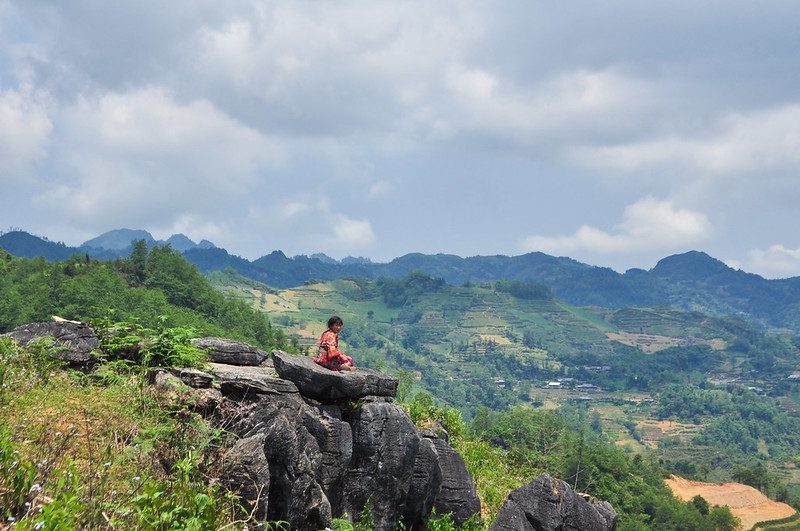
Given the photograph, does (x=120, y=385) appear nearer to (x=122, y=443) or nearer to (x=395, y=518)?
(x=122, y=443)

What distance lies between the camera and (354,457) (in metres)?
11.1

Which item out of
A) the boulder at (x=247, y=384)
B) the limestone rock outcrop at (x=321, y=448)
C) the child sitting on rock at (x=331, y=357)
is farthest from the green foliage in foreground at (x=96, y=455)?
the child sitting on rock at (x=331, y=357)

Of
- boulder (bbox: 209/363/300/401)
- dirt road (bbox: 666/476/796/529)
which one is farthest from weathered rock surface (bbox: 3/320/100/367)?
dirt road (bbox: 666/476/796/529)

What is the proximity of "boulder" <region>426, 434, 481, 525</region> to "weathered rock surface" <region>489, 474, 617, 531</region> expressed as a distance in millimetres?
1105

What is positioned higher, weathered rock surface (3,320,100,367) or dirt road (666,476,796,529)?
weathered rock surface (3,320,100,367)

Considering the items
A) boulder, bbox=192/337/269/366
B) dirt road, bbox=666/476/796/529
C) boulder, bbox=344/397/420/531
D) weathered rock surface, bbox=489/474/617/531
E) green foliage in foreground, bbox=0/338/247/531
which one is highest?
boulder, bbox=192/337/269/366

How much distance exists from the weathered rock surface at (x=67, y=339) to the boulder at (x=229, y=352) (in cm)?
215

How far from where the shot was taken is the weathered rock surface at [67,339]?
10.4 metres

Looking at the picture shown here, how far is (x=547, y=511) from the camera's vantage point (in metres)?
12.4

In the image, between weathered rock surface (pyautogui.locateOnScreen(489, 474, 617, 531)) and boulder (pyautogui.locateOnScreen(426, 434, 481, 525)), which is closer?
weathered rock surface (pyautogui.locateOnScreen(489, 474, 617, 531))

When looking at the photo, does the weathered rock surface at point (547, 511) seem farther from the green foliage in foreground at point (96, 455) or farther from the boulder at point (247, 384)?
the green foliage in foreground at point (96, 455)

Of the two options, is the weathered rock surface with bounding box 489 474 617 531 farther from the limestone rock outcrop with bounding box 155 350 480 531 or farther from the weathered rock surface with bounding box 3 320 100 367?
the weathered rock surface with bounding box 3 320 100 367

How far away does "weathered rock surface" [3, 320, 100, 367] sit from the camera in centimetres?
1041

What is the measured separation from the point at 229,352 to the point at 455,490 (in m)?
7.05
